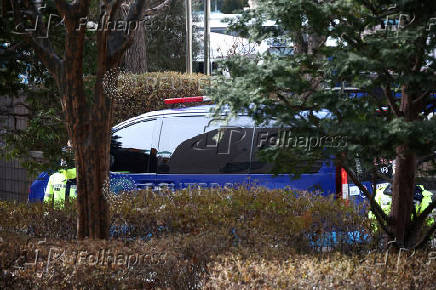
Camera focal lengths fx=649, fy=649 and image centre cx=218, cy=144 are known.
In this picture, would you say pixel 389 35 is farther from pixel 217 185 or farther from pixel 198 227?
pixel 217 185

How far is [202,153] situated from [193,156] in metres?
0.13

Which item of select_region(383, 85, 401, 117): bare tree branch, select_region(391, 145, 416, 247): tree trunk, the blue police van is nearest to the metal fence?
the blue police van

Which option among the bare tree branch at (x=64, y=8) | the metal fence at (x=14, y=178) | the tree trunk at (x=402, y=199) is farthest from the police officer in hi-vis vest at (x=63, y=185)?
the tree trunk at (x=402, y=199)

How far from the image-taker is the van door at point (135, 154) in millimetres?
8305

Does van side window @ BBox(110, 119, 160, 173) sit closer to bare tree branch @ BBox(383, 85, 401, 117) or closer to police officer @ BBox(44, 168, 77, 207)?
police officer @ BBox(44, 168, 77, 207)

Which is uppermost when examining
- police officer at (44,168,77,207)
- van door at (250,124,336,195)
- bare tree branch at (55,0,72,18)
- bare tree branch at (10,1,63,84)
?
bare tree branch at (55,0,72,18)

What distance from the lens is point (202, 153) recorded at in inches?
318

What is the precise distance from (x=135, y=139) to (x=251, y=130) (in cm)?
159

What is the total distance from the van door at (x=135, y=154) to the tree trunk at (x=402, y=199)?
3799 mm

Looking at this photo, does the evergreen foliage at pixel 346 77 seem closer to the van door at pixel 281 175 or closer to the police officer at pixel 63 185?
the van door at pixel 281 175

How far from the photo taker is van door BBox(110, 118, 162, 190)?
27.2 ft

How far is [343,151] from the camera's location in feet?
14.5

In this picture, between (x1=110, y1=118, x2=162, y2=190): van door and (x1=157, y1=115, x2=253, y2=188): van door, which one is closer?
(x1=157, y1=115, x2=253, y2=188): van door

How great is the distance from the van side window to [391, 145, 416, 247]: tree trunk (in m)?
3.85
